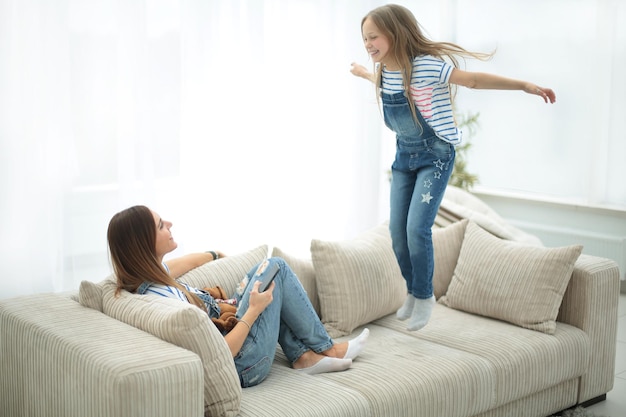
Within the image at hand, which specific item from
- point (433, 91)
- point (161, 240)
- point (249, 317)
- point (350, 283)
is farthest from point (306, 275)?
point (433, 91)

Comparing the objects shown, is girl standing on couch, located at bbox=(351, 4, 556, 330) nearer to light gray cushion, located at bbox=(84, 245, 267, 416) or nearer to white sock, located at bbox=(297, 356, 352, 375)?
white sock, located at bbox=(297, 356, 352, 375)

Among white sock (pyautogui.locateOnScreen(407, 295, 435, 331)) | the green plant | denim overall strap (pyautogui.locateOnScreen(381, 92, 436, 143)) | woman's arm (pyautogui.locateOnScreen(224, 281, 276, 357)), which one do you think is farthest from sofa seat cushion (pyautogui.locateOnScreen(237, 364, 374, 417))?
A: the green plant

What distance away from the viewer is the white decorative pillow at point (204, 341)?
2379mm

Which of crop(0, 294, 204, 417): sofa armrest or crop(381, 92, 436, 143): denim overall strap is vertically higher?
crop(381, 92, 436, 143): denim overall strap

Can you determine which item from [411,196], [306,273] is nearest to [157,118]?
[306,273]

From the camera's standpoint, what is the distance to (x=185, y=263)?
3141 mm

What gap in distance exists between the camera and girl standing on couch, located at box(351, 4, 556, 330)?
2.77 meters

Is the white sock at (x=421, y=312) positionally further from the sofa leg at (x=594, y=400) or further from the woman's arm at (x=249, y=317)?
the sofa leg at (x=594, y=400)

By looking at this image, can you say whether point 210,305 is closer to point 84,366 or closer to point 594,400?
point 84,366

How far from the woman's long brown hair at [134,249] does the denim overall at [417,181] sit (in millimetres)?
894

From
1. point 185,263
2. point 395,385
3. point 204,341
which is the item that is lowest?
point 395,385

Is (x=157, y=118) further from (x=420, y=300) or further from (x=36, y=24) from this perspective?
(x=420, y=300)

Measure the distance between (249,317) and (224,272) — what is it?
1.61 feet

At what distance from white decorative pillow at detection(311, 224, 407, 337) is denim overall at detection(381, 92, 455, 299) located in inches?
13.9
